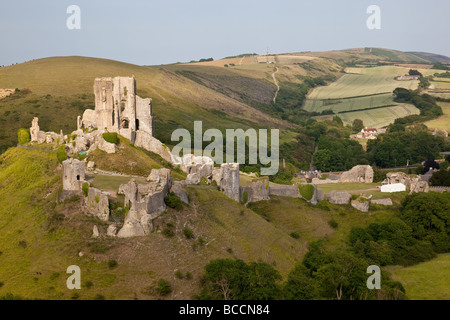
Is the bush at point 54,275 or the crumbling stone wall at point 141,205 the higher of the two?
the crumbling stone wall at point 141,205

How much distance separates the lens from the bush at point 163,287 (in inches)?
1296

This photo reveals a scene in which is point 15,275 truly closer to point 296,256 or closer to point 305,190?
point 296,256

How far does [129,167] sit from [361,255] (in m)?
21.1

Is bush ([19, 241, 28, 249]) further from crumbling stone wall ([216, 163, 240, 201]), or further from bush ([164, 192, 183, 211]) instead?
crumbling stone wall ([216, 163, 240, 201])

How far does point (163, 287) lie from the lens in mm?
33062

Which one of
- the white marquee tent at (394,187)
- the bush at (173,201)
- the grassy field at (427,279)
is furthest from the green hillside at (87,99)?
the bush at (173,201)

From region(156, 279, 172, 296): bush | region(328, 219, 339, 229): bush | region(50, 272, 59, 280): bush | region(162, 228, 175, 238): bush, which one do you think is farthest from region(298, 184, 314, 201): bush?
region(50, 272, 59, 280): bush

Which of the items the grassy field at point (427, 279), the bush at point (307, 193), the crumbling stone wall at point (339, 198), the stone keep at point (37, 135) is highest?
the stone keep at point (37, 135)

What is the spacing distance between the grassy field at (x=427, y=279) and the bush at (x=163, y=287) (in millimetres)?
20473

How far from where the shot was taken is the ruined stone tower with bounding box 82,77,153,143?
5891 centimetres

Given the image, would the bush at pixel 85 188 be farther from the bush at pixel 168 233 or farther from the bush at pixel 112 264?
the bush at pixel 112 264

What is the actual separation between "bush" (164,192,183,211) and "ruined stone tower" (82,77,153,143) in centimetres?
1825

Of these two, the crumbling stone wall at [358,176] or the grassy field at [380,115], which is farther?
the grassy field at [380,115]

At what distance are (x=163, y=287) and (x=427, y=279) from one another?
A: 25981 mm
